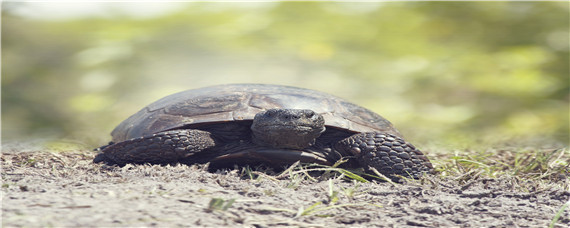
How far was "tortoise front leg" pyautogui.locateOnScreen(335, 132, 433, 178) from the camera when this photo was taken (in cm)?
304

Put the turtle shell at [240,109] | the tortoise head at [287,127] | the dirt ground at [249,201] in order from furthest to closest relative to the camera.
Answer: the turtle shell at [240,109], the tortoise head at [287,127], the dirt ground at [249,201]

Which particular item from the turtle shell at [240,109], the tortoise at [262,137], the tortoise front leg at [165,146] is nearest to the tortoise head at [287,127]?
the tortoise at [262,137]

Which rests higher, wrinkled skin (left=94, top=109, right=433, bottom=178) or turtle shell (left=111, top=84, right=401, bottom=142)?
turtle shell (left=111, top=84, right=401, bottom=142)

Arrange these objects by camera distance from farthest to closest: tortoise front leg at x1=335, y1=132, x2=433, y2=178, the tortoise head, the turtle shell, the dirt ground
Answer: the turtle shell
tortoise front leg at x1=335, y1=132, x2=433, y2=178
the tortoise head
the dirt ground

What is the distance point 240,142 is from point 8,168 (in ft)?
4.30

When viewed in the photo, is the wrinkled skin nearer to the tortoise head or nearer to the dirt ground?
the tortoise head

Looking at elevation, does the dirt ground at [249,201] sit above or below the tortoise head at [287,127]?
below

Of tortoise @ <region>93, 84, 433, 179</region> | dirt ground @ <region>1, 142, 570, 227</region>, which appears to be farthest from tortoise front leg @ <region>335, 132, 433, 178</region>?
dirt ground @ <region>1, 142, 570, 227</region>

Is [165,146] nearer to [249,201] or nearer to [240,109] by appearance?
[240,109]

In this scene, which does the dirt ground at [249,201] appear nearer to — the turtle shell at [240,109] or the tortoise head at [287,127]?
the tortoise head at [287,127]

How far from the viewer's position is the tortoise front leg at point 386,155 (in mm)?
3039

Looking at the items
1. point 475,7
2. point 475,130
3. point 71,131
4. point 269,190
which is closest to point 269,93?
point 269,190

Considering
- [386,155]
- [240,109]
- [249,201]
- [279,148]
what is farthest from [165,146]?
[386,155]

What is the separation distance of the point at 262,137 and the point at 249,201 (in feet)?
3.13
